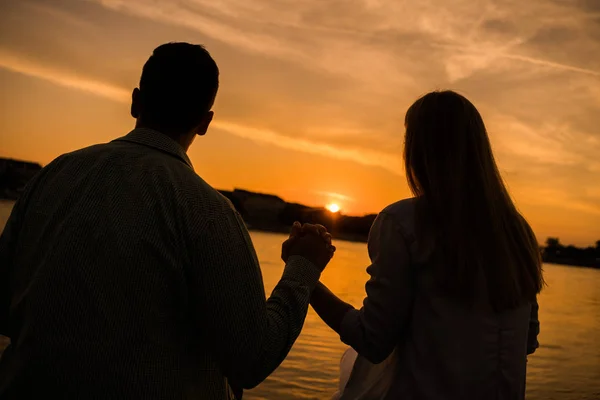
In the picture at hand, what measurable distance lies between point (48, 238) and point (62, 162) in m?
0.25

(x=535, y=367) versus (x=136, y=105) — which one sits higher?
(x=136, y=105)

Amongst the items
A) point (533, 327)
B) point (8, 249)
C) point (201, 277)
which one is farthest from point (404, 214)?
point (8, 249)

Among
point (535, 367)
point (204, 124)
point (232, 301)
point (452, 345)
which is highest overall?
point (204, 124)

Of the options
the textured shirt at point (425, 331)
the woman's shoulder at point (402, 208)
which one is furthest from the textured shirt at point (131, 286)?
the woman's shoulder at point (402, 208)

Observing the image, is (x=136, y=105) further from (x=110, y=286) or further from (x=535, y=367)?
(x=535, y=367)

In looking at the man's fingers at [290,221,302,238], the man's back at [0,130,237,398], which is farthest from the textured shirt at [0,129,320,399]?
the man's fingers at [290,221,302,238]

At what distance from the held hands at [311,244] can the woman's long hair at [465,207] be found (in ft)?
1.20

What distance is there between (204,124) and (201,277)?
0.52m

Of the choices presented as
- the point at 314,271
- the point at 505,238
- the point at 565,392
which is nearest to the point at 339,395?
the point at 314,271

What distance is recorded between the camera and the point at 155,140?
68.1 inches

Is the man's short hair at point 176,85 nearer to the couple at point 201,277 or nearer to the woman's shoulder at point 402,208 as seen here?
the couple at point 201,277

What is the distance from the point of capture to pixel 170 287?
1585 millimetres

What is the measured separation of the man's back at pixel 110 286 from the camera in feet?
4.90

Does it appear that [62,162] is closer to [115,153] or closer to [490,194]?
[115,153]
